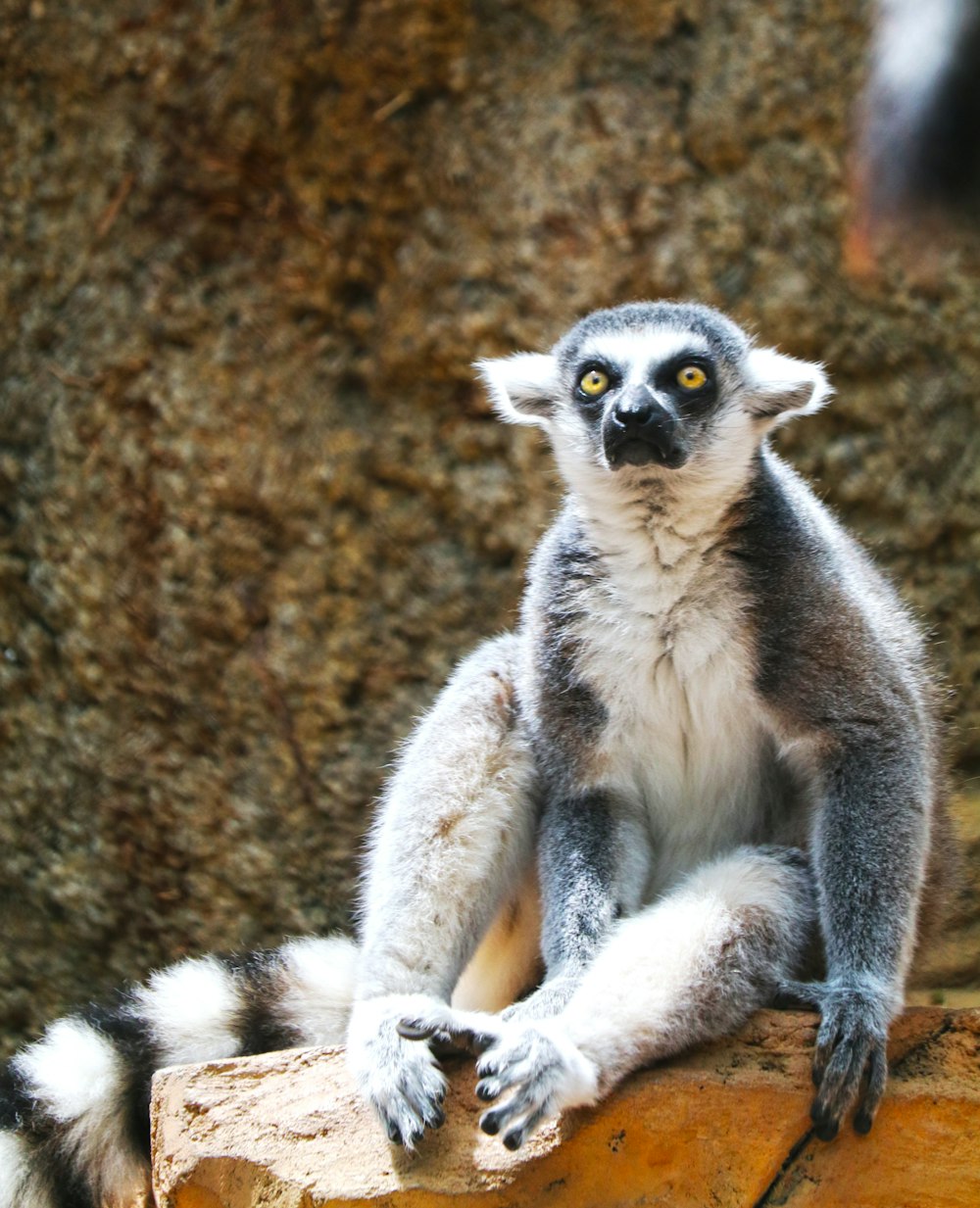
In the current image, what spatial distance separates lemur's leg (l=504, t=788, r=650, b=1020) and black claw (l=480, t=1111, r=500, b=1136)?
37 cm

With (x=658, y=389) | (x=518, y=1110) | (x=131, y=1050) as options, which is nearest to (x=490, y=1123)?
(x=518, y=1110)

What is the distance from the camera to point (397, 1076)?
284 cm

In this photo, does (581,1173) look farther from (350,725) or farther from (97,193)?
(97,193)

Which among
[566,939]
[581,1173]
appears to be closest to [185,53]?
[566,939]

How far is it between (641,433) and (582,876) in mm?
1000

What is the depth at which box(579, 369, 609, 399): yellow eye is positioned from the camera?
365 centimetres

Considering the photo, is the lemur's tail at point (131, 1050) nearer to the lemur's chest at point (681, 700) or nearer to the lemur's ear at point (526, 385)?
the lemur's chest at point (681, 700)

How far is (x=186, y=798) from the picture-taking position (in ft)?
16.9

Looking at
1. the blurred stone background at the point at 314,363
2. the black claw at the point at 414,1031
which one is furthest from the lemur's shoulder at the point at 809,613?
the blurred stone background at the point at 314,363

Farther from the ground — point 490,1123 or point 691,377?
point 691,377

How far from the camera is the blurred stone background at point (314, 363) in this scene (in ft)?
16.7

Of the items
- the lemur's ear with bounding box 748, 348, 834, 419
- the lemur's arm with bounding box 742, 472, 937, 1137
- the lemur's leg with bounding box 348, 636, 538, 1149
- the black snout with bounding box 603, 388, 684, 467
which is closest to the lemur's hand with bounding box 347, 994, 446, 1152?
the lemur's leg with bounding box 348, 636, 538, 1149

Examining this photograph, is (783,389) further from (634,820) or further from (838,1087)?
(838,1087)

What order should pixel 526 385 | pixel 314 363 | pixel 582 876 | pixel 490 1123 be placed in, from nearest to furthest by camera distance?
pixel 490 1123
pixel 582 876
pixel 526 385
pixel 314 363
